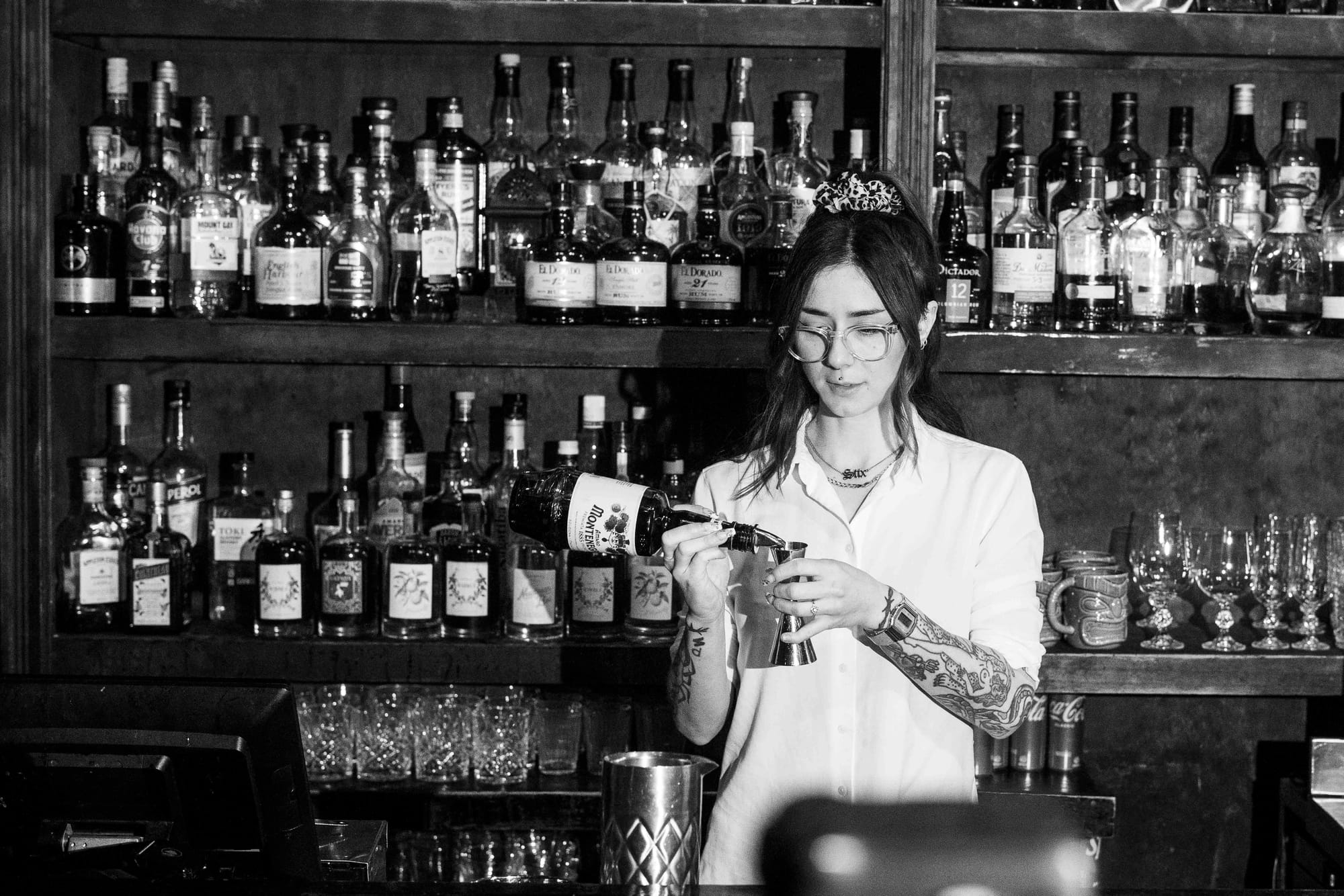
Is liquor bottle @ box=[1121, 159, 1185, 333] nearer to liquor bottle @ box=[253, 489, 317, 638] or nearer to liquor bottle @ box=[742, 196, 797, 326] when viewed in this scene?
liquor bottle @ box=[742, 196, 797, 326]

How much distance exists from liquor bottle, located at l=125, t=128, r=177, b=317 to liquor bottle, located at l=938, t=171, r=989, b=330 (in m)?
1.16

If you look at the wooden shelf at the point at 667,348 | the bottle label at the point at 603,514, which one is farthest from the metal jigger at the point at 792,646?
the wooden shelf at the point at 667,348

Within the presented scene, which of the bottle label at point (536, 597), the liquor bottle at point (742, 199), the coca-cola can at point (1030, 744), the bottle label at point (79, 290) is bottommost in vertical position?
the coca-cola can at point (1030, 744)

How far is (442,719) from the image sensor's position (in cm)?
219

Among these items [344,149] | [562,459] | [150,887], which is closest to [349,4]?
[344,149]

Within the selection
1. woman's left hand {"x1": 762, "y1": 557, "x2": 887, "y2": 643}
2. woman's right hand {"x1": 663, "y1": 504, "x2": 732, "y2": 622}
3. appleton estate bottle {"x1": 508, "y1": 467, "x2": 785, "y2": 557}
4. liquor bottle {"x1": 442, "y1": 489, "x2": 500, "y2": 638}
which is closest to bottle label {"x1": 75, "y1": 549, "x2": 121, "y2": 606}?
liquor bottle {"x1": 442, "y1": 489, "x2": 500, "y2": 638}

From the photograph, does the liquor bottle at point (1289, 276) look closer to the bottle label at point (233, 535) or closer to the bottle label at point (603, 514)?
the bottle label at point (603, 514)

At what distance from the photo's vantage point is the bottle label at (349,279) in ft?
7.04

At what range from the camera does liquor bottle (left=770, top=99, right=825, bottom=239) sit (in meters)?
2.22

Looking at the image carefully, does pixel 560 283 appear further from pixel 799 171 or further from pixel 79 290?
pixel 79 290

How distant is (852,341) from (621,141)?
957mm

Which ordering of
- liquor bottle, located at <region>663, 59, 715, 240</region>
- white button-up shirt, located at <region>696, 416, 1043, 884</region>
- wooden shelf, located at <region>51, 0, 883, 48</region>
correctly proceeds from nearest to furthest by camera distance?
white button-up shirt, located at <region>696, 416, 1043, 884</region> < wooden shelf, located at <region>51, 0, 883, 48</region> < liquor bottle, located at <region>663, 59, 715, 240</region>

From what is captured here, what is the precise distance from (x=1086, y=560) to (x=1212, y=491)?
0.38 m

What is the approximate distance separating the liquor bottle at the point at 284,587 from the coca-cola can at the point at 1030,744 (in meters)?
1.13
